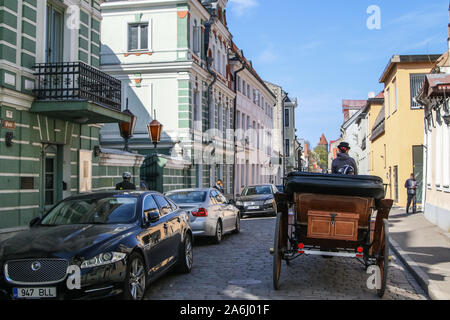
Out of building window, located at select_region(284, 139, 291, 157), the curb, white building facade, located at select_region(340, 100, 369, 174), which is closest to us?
the curb

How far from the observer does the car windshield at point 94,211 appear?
22.9ft

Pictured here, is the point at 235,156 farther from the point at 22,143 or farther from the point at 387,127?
the point at 22,143

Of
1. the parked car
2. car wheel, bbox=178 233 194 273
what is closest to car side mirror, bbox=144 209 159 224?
car wheel, bbox=178 233 194 273

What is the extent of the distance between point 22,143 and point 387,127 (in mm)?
23159

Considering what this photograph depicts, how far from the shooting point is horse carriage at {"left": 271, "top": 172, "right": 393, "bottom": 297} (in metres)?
6.80

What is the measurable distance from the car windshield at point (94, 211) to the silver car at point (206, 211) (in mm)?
4695

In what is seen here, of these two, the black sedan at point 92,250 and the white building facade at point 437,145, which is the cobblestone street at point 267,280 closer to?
the black sedan at point 92,250

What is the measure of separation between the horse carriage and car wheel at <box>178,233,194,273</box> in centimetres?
199

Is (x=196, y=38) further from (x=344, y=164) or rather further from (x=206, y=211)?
(x=344, y=164)

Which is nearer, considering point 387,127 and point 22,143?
point 22,143

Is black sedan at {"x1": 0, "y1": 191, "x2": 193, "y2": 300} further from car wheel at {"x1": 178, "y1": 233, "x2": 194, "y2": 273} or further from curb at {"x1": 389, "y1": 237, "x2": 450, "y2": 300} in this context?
curb at {"x1": 389, "y1": 237, "x2": 450, "y2": 300}

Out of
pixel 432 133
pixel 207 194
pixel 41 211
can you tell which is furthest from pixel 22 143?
pixel 432 133
